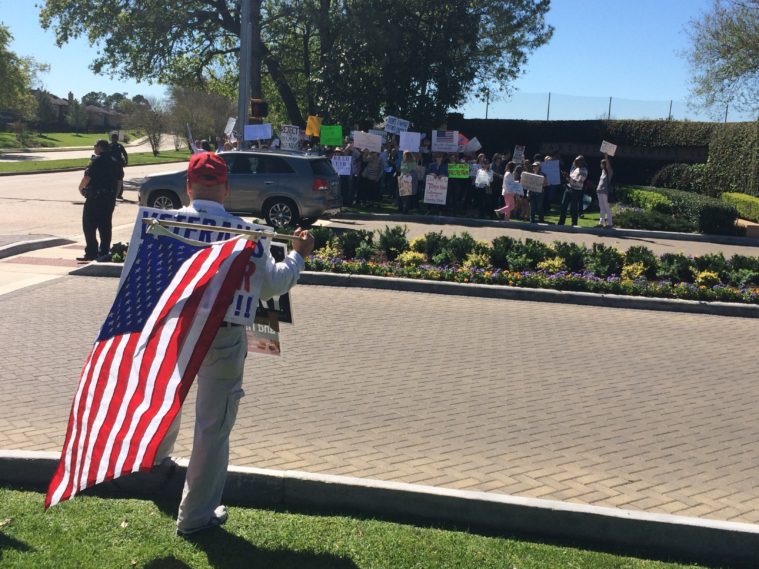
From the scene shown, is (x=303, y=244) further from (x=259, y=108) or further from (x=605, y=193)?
(x=259, y=108)

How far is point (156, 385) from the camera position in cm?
388

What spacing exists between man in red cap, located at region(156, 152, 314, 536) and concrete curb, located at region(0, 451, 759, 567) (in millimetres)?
511

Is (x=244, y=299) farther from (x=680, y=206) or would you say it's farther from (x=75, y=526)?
(x=680, y=206)

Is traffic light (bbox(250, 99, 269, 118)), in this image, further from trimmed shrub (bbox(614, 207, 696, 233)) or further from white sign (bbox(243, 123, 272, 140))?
trimmed shrub (bbox(614, 207, 696, 233))

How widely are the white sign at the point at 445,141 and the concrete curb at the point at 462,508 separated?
1886 centimetres

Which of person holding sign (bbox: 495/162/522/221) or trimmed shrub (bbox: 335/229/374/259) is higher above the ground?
person holding sign (bbox: 495/162/522/221)

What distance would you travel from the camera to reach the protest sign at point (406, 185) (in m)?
21.7

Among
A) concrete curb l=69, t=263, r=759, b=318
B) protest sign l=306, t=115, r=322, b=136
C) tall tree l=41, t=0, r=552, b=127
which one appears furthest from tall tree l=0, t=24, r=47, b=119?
concrete curb l=69, t=263, r=759, b=318

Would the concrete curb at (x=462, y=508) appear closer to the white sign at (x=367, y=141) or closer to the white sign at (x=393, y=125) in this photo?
the white sign at (x=367, y=141)

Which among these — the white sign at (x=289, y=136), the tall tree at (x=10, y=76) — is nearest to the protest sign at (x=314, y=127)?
the white sign at (x=289, y=136)

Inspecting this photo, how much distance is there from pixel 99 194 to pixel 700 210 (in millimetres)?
14207

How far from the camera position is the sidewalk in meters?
4.62

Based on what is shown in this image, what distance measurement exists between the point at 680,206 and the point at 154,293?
20.6 meters

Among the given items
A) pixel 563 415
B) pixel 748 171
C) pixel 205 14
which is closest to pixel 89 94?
pixel 205 14
